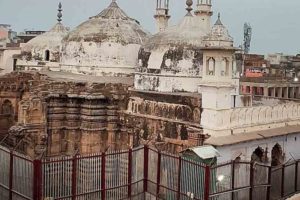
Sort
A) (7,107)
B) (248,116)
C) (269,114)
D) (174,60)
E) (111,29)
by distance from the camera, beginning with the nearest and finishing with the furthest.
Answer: (248,116)
(269,114)
(174,60)
(7,107)
(111,29)

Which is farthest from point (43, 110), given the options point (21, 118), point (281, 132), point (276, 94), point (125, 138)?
point (276, 94)

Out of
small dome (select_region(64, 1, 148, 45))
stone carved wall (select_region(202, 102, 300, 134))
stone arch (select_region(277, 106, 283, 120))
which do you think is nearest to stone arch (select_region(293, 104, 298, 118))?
stone carved wall (select_region(202, 102, 300, 134))

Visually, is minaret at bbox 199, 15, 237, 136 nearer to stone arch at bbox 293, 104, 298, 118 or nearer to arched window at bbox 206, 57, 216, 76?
arched window at bbox 206, 57, 216, 76

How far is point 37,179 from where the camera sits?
9672 mm

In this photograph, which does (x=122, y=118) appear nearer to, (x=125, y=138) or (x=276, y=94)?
(x=125, y=138)

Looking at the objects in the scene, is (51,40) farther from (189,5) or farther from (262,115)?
(262,115)

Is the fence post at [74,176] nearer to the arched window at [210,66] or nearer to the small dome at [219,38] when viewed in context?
the arched window at [210,66]

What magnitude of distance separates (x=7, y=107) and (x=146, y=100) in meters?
6.72

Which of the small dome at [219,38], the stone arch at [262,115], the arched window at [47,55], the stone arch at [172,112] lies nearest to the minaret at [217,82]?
the small dome at [219,38]

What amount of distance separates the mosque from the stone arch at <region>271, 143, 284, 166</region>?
1.6 inches

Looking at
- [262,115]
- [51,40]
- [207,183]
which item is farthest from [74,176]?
[51,40]

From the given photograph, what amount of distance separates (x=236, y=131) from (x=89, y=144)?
557 centimetres

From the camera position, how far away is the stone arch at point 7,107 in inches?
776

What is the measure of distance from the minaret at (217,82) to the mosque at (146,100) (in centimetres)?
3
